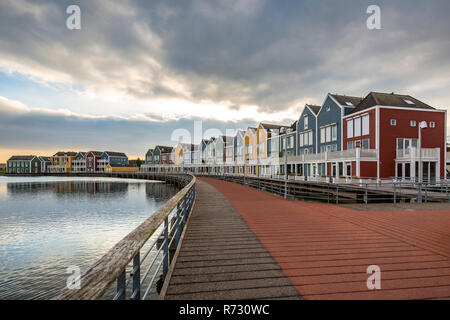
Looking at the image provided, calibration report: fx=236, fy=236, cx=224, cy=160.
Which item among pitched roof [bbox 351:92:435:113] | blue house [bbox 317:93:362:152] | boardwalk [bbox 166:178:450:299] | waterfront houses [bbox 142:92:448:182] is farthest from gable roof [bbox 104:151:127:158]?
boardwalk [bbox 166:178:450:299]

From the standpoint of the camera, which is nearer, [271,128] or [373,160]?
[373,160]

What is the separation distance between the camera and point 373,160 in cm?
2345

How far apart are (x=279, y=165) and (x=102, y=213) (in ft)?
92.8

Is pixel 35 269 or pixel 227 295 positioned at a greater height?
pixel 227 295

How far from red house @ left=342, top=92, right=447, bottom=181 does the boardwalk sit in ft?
58.1

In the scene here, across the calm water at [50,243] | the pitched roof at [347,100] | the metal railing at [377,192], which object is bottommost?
the calm water at [50,243]

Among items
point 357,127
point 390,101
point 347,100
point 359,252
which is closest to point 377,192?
point 357,127

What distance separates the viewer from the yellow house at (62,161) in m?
115

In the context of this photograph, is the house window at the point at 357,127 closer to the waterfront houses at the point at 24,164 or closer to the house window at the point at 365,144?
the house window at the point at 365,144

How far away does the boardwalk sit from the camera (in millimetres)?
3336

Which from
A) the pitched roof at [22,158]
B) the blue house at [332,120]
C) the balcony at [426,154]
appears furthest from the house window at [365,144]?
the pitched roof at [22,158]

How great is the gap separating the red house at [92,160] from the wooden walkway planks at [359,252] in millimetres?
114839
